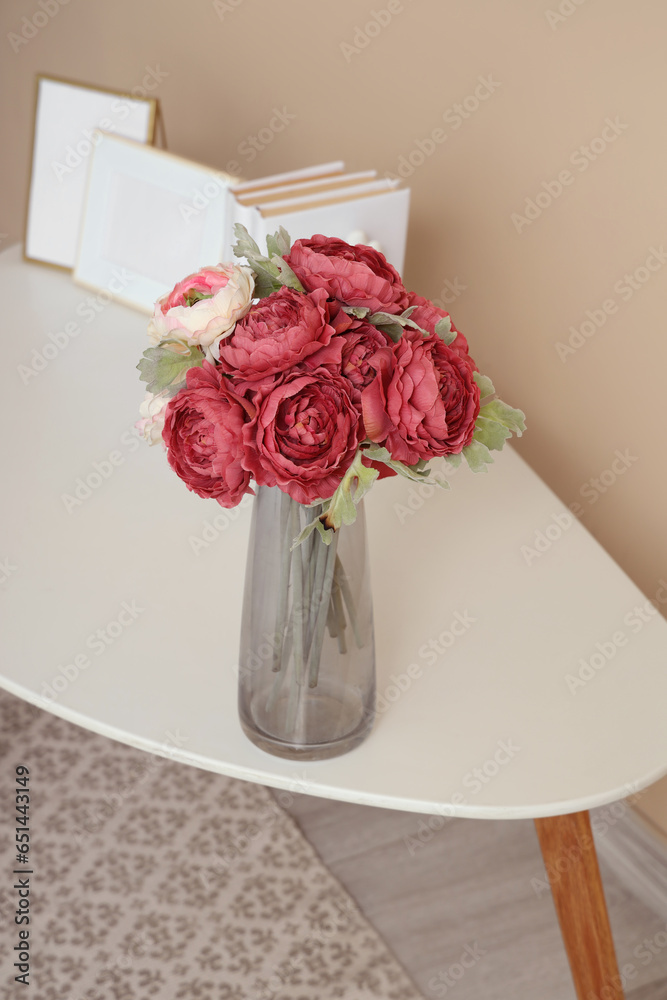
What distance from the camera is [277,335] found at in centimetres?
68

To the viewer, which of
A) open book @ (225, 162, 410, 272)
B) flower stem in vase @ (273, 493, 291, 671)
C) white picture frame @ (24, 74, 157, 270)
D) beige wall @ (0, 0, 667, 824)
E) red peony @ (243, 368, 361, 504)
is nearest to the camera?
red peony @ (243, 368, 361, 504)

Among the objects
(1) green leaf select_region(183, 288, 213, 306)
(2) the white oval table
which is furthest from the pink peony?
(2) the white oval table

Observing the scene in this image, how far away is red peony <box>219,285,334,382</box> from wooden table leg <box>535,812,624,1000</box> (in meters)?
0.60

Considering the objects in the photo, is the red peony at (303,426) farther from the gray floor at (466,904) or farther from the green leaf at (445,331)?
the gray floor at (466,904)

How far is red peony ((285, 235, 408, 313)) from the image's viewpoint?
2.36 ft

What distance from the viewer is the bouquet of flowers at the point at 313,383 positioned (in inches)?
26.6

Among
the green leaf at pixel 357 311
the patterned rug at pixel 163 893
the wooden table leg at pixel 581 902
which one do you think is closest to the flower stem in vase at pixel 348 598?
the green leaf at pixel 357 311

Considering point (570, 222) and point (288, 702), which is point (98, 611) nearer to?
point (288, 702)

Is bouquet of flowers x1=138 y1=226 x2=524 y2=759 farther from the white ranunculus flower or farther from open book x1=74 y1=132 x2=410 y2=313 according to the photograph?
open book x1=74 y1=132 x2=410 y2=313

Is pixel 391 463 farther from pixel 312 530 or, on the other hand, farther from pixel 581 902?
pixel 581 902

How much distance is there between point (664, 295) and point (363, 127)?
0.63 meters

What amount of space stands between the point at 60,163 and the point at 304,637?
4.08 ft

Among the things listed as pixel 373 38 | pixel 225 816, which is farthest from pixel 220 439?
pixel 225 816

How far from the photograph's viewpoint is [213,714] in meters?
0.96
